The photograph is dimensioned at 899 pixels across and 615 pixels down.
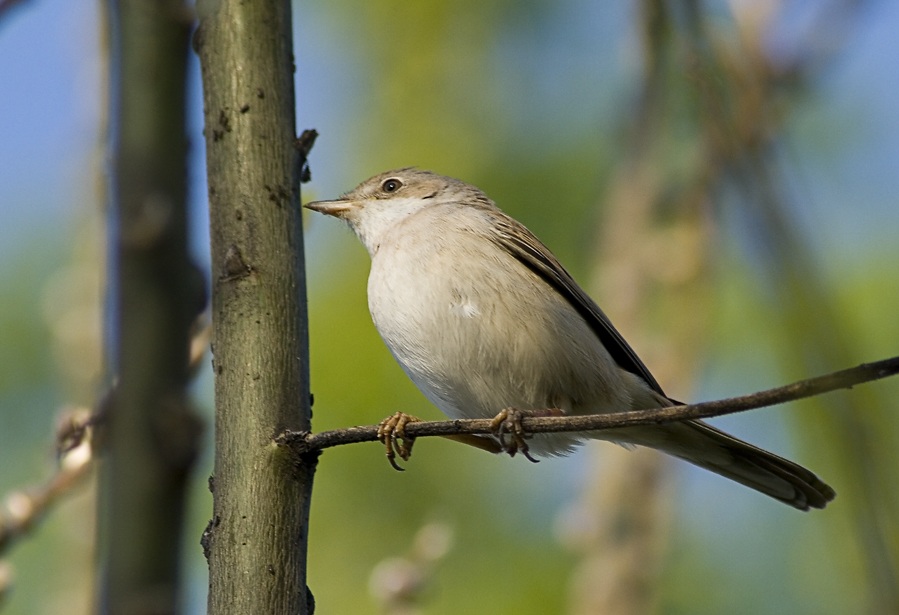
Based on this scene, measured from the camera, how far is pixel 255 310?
2.39 m

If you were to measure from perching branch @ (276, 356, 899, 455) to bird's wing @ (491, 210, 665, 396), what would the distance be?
1853 millimetres

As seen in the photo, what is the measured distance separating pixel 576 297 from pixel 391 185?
4.41 ft

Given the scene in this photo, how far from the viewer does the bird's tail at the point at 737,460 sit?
377cm

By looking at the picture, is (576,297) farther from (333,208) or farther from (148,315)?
(148,315)

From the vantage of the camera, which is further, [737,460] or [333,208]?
[333,208]

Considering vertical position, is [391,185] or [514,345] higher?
[391,185]

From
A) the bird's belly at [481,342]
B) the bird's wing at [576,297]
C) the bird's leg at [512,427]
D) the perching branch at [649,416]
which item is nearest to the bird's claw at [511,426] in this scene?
the bird's leg at [512,427]

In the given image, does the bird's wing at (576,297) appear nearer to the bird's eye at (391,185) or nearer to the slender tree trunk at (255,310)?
the bird's eye at (391,185)

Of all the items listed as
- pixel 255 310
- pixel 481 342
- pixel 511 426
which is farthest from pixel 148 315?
pixel 481 342

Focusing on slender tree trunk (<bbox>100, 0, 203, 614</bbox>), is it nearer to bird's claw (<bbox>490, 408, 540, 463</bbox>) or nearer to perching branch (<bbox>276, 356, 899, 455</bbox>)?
perching branch (<bbox>276, 356, 899, 455</bbox>)

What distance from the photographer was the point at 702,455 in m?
4.04

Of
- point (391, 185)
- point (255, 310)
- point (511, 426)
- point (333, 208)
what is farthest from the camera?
point (391, 185)

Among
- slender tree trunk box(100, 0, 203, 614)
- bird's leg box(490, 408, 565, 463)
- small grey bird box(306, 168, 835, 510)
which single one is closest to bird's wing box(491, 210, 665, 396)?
small grey bird box(306, 168, 835, 510)

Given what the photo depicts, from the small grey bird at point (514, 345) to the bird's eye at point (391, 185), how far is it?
75 cm
